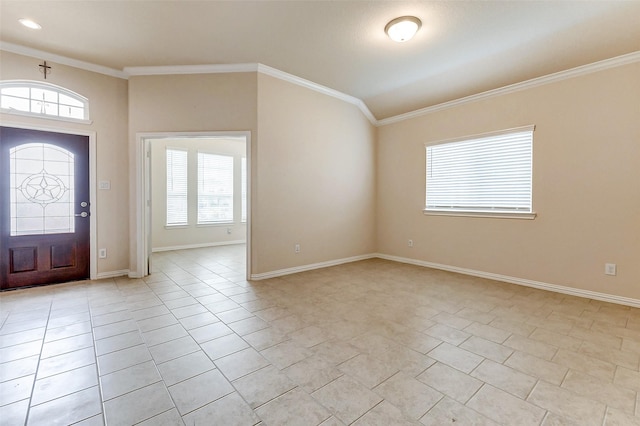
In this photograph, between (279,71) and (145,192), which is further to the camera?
(145,192)

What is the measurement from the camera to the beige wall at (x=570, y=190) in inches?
128

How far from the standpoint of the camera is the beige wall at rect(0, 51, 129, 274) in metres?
3.97

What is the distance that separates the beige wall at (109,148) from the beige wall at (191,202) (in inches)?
82.6

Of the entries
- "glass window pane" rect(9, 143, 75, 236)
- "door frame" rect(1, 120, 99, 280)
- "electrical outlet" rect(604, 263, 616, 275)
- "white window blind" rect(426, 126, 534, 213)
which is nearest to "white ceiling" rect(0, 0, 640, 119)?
"white window blind" rect(426, 126, 534, 213)

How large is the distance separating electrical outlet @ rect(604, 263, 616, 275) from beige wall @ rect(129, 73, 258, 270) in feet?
15.4

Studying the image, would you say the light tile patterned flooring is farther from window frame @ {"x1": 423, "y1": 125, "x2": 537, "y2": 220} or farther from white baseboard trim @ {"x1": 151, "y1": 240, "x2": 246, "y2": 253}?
white baseboard trim @ {"x1": 151, "y1": 240, "x2": 246, "y2": 253}

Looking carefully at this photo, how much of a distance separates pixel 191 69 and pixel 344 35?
2271 mm

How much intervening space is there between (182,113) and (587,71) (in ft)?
17.3

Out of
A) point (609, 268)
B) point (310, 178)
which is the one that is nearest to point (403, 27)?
point (310, 178)

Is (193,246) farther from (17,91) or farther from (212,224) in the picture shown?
(17,91)

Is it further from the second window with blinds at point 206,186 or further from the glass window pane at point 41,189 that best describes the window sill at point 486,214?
the glass window pane at point 41,189

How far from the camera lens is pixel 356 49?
3582mm

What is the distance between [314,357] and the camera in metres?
2.16

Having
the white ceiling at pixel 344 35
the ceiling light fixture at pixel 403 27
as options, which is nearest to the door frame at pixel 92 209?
the white ceiling at pixel 344 35
